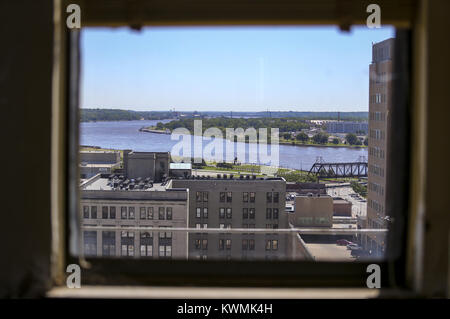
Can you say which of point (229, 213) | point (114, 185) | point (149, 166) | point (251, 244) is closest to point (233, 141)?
point (149, 166)

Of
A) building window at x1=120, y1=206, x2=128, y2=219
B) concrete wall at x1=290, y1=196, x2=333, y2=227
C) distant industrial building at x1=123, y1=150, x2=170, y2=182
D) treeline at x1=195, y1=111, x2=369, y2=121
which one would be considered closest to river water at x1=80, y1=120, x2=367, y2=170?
treeline at x1=195, y1=111, x2=369, y2=121

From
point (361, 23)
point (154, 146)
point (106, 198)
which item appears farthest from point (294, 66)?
point (361, 23)

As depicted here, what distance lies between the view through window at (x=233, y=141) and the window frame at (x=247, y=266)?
4208 mm

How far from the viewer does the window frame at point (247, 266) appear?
3.04ft

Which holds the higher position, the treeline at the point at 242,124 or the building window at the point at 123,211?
the treeline at the point at 242,124

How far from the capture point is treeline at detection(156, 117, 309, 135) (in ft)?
22.2

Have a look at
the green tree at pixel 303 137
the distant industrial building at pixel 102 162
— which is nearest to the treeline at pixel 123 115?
the distant industrial building at pixel 102 162

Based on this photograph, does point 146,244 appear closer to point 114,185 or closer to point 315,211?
point 114,185

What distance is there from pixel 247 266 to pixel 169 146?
7.32 meters

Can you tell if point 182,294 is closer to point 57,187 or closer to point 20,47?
point 57,187

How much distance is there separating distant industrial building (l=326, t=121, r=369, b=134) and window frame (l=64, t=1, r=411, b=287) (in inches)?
227

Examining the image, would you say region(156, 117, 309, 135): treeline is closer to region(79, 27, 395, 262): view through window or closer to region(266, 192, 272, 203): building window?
region(79, 27, 395, 262): view through window

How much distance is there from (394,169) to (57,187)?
820 millimetres

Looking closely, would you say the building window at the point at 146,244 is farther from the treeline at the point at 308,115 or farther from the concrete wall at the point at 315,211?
the concrete wall at the point at 315,211
